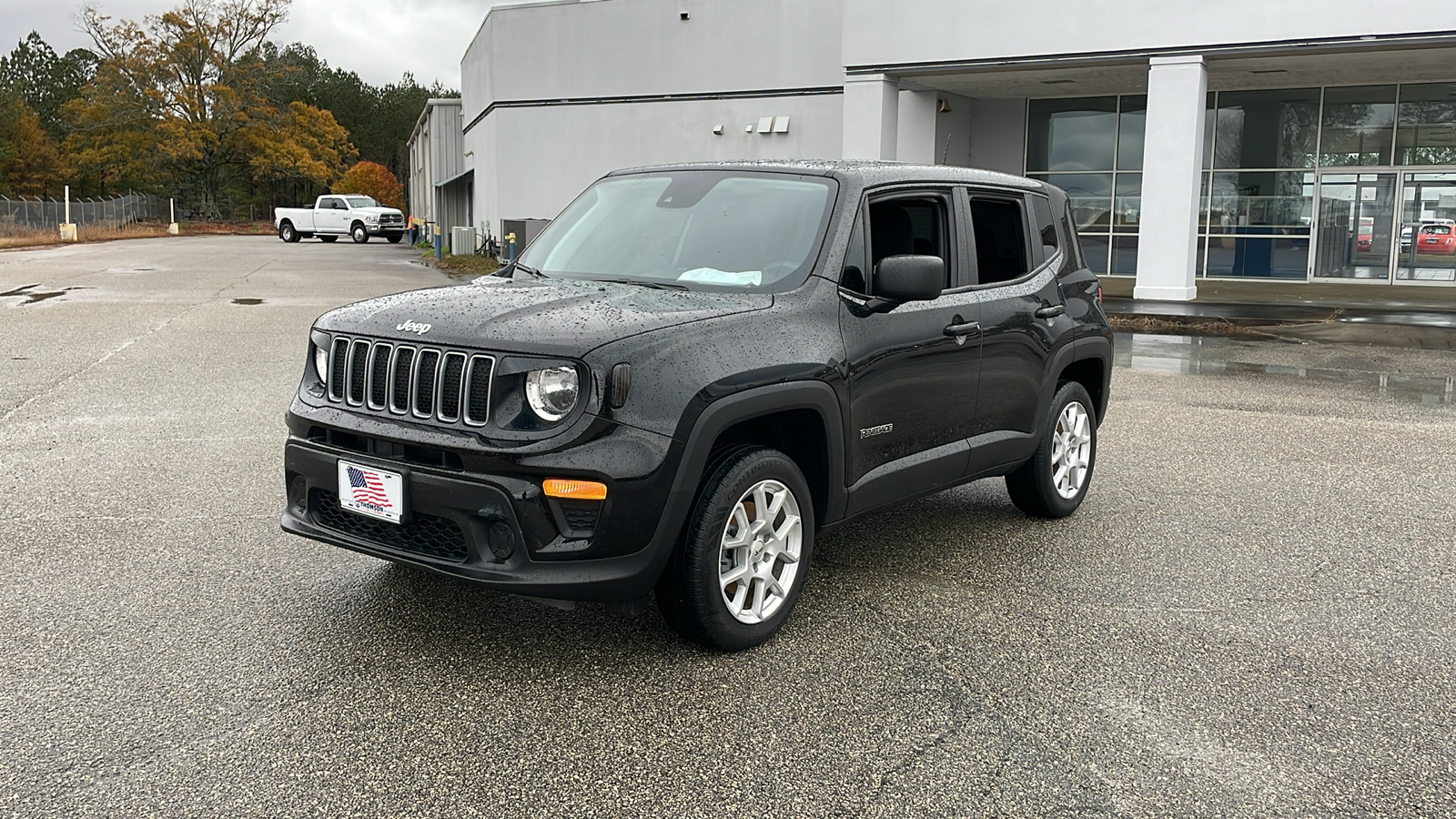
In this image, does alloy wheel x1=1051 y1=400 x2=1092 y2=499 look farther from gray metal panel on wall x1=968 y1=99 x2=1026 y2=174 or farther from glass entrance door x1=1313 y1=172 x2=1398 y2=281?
gray metal panel on wall x1=968 y1=99 x2=1026 y2=174

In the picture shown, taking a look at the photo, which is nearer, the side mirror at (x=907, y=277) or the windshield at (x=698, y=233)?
the side mirror at (x=907, y=277)

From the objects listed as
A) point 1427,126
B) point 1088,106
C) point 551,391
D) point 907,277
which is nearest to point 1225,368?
point 907,277

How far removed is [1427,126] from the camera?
23.2m

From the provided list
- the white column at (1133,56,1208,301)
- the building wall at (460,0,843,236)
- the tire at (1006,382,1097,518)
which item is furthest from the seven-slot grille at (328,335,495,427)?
the building wall at (460,0,843,236)

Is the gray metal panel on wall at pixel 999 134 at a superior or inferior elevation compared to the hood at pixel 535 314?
superior

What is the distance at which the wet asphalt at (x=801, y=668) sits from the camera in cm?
337

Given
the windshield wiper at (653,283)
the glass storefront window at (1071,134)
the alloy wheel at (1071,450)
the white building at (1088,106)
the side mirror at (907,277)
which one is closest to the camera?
the side mirror at (907,277)

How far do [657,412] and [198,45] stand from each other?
254 feet

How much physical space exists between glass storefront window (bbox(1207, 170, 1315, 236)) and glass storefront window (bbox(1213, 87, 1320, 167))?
0.26 m

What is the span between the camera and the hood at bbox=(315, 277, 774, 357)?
394 centimetres

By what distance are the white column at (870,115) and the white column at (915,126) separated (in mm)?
479

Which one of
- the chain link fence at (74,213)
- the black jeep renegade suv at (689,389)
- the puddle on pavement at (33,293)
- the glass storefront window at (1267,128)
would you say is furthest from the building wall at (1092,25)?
the chain link fence at (74,213)

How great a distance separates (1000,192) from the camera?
19.3 feet

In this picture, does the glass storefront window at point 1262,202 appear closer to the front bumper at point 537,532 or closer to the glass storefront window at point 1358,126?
the glass storefront window at point 1358,126
